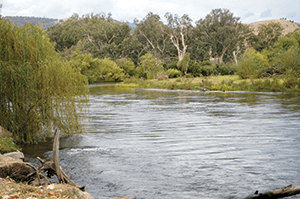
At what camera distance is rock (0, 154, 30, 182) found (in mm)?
7617

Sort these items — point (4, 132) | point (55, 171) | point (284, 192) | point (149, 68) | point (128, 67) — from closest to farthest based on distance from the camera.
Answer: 1. point (284, 192)
2. point (55, 171)
3. point (4, 132)
4. point (149, 68)
5. point (128, 67)

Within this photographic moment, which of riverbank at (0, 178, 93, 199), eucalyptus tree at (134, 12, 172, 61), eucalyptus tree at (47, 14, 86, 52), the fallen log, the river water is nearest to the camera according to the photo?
riverbank at (0, 178, 93, 199)

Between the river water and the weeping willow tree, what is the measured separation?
3.72 ft

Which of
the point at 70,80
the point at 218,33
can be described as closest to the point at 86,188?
the point at 70,80

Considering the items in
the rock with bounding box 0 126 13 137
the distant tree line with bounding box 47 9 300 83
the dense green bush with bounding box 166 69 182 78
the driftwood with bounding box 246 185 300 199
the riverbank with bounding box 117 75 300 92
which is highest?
the distant tree line with bounding box 47 9 300 83

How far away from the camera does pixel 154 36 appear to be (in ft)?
284

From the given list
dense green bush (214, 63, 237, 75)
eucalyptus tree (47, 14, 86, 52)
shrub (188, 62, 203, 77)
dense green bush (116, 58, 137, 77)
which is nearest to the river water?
shrub (188, 62, 203, 77)

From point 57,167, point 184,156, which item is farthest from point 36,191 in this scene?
point 184,156

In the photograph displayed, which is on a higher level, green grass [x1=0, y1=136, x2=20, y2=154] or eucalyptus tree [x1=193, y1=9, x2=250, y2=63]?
eucalyptus tree [x1=193, y1=9, x2=250, y2=63]

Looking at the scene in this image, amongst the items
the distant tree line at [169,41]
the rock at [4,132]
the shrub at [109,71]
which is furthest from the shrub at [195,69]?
the rock at [4,132]

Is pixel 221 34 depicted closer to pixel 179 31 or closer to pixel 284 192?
pixel 179 31

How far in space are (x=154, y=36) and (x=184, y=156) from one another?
77.9 meters

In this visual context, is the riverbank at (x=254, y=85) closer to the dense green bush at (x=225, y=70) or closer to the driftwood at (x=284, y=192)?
the dense green bush at (x=225, y=70)

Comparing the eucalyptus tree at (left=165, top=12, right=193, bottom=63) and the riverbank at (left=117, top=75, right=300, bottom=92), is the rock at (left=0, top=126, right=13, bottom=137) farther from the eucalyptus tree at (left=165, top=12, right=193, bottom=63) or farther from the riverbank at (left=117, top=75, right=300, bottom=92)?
the eucalyptus tree at (left=165, top=12, right=193, bottom=63)
